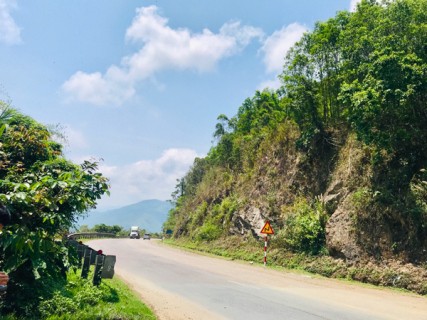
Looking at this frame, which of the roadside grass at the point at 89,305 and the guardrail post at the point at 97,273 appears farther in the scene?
the guardrail post at the point at 97,273

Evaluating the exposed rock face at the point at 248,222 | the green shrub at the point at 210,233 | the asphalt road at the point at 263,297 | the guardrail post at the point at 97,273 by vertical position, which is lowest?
the asphalt road at the point at 263,297

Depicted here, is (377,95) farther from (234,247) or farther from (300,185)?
(234,247)

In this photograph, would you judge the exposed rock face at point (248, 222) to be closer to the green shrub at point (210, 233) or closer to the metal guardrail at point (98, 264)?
the green shrub at point (210, 233)

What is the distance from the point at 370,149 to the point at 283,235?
22.4ft

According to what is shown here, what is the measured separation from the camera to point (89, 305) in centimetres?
764

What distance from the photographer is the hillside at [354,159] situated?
14430mm

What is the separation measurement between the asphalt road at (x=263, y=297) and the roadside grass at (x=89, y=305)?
2.46 feet

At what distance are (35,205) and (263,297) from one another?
→ 24.6ft

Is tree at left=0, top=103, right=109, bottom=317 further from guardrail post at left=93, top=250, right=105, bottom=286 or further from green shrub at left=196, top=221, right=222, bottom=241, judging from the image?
green shrub at left=196, top=221, right=222, bottom=241

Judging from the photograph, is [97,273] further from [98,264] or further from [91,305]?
[91,305]

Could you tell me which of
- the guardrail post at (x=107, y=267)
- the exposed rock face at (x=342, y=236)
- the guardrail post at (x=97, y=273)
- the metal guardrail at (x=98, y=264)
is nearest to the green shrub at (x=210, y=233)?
the exposed rock face at (x=342, y=236)

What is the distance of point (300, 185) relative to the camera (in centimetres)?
2381

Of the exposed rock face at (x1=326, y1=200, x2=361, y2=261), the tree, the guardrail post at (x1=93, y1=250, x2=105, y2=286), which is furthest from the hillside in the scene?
the tree

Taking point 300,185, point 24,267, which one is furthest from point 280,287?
point 300,185
